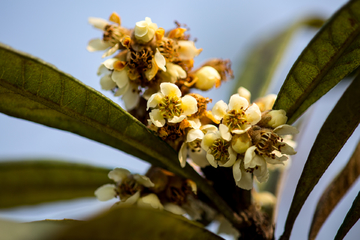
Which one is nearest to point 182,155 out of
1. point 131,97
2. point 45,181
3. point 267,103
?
point 131,97

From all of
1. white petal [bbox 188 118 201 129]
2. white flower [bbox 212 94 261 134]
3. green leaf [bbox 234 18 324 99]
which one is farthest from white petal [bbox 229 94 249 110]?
green leaf [bbox 234 18 324 99]

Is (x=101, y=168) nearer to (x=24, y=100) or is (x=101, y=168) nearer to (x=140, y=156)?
(x=140, y=156)

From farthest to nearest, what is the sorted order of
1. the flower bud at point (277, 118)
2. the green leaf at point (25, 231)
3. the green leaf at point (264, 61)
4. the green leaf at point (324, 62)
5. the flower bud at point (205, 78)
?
the green leaf at point (264, 61), the flower bud at point (205, 78), the flower bud at point (277, 118), the green leaf at point (324, 62), the green leaf at point (25, 231)

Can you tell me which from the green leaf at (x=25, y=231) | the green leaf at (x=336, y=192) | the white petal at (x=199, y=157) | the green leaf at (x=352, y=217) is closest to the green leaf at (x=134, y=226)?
the green leaf at (x=25, y=231)

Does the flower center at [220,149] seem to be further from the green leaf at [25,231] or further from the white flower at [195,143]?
the green leaf at [25,231]

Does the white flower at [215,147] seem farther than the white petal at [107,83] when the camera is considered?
No

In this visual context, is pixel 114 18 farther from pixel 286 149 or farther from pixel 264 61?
pixel 264 61

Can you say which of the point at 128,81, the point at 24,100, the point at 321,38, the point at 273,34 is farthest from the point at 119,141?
the point at 273,34
